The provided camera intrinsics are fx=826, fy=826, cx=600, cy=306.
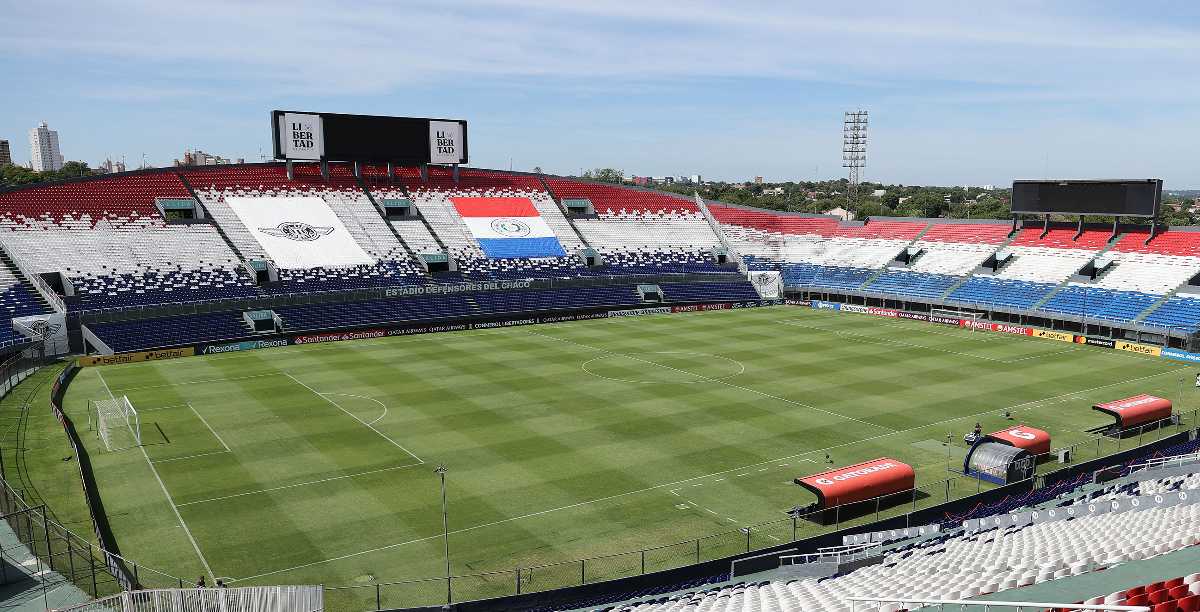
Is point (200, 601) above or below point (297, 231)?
below

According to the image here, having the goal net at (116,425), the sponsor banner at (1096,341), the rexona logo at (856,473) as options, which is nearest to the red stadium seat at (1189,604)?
the rexona logo at (856,473)

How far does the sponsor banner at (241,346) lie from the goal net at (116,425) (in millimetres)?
15431

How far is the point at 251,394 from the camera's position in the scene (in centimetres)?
4491

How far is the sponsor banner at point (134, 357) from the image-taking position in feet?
175

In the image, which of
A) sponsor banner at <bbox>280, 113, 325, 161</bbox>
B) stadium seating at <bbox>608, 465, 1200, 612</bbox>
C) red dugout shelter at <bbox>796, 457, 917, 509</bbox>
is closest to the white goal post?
red dugout shelter at <bbox>796, 457, 917, 509</bbox>

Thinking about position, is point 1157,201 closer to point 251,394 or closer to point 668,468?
point 668,468

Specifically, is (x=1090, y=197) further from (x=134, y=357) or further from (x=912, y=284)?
(x=134, y=357)

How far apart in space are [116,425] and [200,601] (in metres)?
23.9

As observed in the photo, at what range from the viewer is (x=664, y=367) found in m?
51.5

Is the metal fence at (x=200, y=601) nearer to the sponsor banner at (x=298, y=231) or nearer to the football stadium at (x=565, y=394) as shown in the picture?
the football stadium at (x=565, y=394)

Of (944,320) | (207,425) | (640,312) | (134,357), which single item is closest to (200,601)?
(207,425)

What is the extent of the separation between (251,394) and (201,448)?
9865 millimetres

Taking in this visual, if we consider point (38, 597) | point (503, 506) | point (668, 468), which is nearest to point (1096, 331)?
point (668, 468)

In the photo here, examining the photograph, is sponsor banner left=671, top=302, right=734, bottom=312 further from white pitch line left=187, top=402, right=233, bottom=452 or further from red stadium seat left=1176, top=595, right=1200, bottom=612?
red stadium seat left=1176, top=595, right=1200, bottom=612
